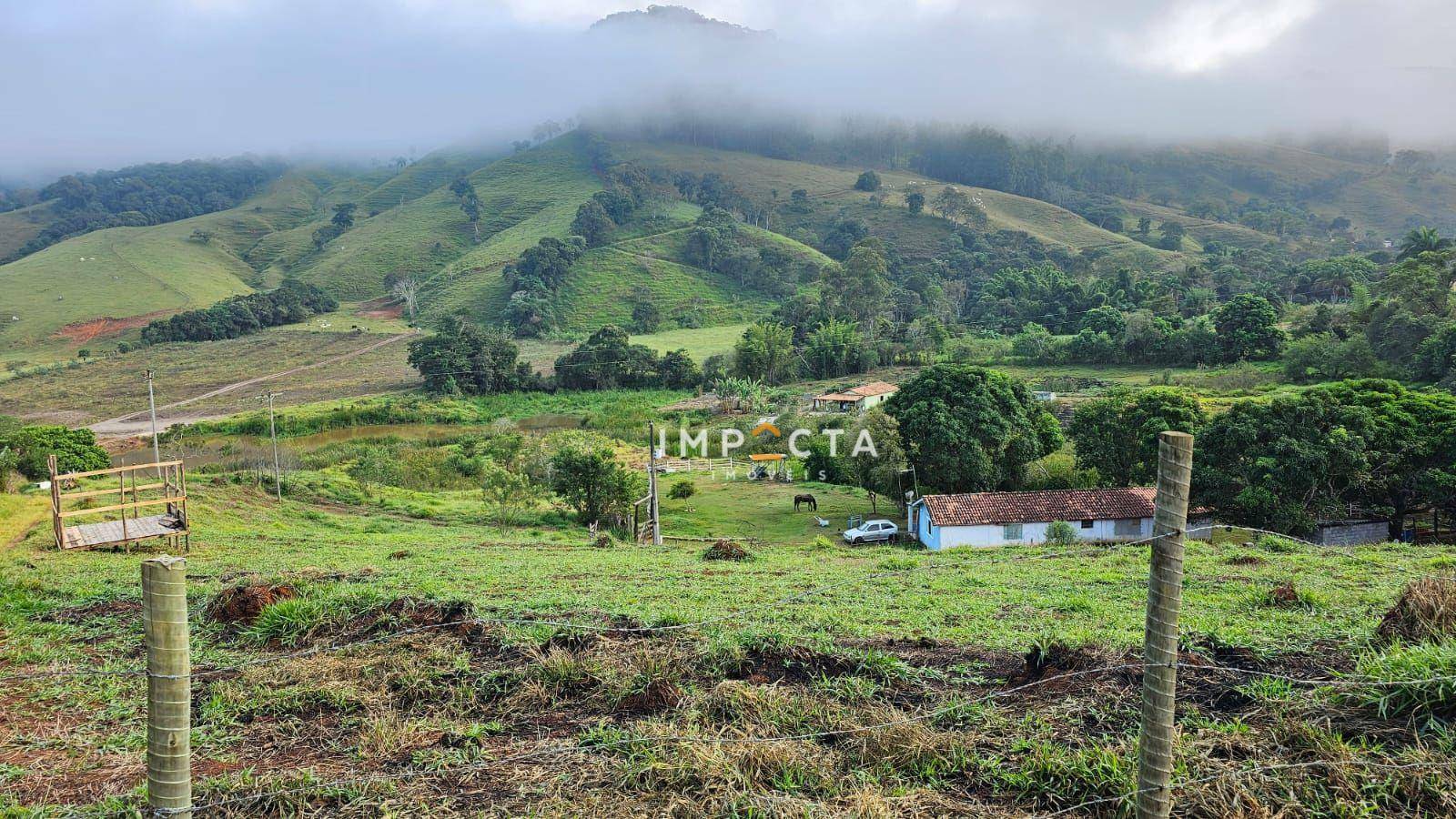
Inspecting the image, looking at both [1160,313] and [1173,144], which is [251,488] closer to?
[1160,313]

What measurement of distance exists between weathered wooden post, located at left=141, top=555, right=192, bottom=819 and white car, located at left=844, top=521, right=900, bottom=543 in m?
21.4

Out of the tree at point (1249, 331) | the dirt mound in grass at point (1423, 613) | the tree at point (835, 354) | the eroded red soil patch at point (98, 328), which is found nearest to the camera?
the dirt mound in grass at point (1423, 613)

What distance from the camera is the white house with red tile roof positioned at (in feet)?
74.1

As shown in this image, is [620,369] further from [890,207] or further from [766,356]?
[890,207]

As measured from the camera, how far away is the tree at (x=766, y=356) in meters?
63.0

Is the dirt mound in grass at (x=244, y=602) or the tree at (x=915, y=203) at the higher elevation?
the tree at (x=915, y=203)

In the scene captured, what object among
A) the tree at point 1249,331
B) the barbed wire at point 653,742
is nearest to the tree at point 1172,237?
the tree at point 1249,331

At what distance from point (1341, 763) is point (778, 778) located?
9.58 feet

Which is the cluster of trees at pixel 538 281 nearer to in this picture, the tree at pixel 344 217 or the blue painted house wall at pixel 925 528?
the tree at pixel 344 217

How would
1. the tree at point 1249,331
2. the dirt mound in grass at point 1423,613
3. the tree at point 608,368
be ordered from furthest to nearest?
the tree at point 608,368, the tree at point 1249,331, the dirt mound in grass at point 1423,613

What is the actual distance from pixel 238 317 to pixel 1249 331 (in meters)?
86.1

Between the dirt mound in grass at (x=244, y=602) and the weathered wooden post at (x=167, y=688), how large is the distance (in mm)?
4959

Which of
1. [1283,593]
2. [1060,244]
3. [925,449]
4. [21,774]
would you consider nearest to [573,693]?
[21,774]

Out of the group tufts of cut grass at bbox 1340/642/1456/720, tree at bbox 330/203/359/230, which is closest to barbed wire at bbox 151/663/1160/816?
tufts of cut grass at bbox 1340/642/1456/720
